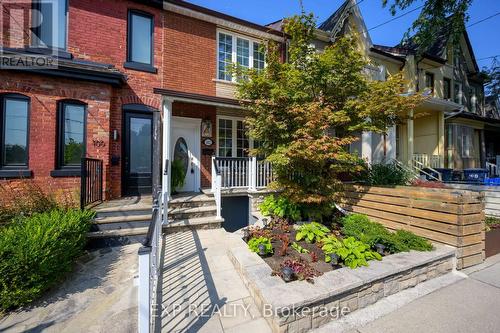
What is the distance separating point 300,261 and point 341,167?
279 centimetres

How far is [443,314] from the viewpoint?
2.88 m

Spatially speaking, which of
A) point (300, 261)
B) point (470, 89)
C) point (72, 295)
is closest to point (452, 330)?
point (300, 261)

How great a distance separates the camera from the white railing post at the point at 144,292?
197 centimetres

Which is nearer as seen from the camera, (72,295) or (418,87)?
(72,295)

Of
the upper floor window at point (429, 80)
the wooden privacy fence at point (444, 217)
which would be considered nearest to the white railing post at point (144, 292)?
the wooden privacy fence at point (444, 217)

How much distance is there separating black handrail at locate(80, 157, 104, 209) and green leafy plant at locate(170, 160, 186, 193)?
1.86 metres

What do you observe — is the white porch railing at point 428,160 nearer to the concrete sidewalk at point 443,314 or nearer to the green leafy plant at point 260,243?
the concrete sidewalk at point 443,314

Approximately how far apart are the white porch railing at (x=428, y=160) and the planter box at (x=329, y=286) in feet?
29.1

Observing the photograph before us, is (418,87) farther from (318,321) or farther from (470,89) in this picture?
(318,321)

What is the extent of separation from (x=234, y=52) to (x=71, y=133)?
575 cm

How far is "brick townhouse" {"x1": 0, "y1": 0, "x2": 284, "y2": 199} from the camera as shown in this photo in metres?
5.70

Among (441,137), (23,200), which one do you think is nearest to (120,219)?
(23,200)

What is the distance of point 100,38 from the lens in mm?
6539

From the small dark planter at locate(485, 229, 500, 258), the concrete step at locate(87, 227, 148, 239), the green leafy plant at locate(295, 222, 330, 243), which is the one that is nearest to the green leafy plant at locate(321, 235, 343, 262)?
the green leafy plant at locate(295, 222, 330, 243)
